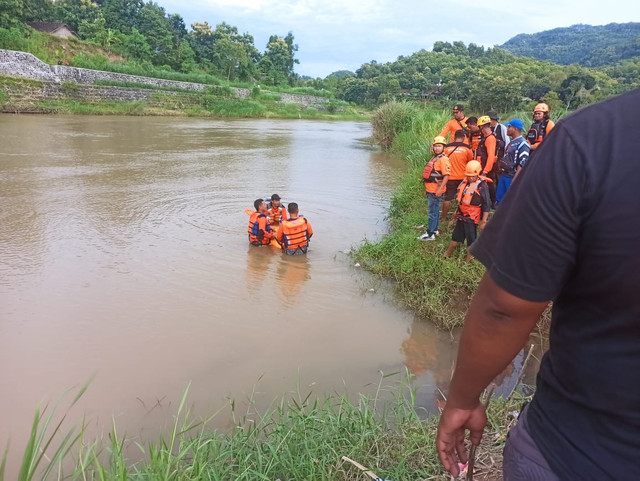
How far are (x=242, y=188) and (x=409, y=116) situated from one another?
28.9 feet

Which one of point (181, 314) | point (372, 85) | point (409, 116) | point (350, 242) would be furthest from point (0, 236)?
point (372, 85)

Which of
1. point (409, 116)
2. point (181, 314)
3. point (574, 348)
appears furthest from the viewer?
point (409, 116)

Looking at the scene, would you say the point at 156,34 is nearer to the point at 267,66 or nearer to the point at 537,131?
the point at 267,66

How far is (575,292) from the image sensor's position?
0.97 metres

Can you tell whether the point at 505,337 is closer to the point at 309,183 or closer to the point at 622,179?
the point at 622,179

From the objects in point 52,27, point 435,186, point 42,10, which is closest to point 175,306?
point 435,186

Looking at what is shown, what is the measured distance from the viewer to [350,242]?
791 centimetres

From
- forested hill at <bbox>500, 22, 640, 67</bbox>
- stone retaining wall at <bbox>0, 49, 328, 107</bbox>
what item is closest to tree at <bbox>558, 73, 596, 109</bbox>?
stone retaining wall at <bbox>0, 49, 328, 107</bbox>

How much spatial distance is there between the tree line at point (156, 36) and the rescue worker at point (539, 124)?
3601cm

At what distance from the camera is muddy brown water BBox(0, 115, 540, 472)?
12.8ft

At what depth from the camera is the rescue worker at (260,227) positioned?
715 cm

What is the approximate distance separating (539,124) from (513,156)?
2.46 feet

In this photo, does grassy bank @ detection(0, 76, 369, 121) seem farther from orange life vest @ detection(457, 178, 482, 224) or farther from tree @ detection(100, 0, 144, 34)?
orange life vest @ detection(457, 178, 482, 224)

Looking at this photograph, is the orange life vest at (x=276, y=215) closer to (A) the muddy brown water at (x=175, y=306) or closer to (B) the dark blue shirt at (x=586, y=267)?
(A) the muddy brown water at (x=175, y=306)
